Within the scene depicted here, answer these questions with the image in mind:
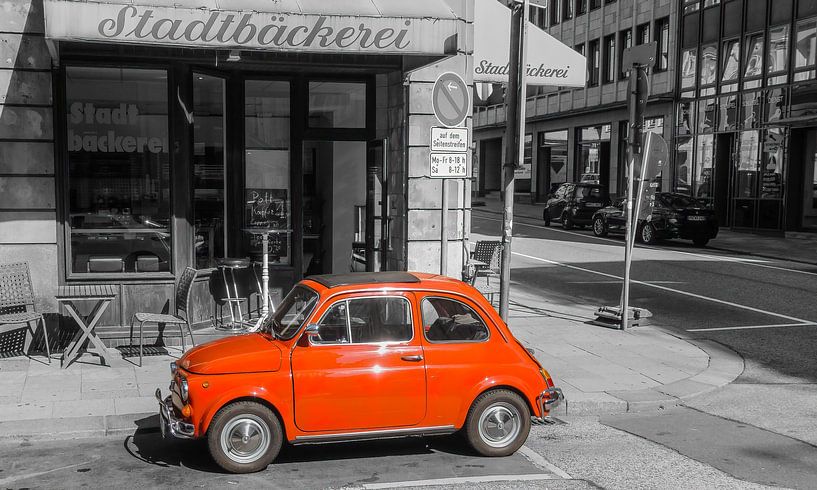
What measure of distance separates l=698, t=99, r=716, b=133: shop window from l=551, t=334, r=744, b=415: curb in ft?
81.1

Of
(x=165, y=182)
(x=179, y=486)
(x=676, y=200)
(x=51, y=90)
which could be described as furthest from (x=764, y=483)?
(x=676, y=200)

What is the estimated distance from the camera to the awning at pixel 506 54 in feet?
49.1

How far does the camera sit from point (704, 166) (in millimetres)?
33656

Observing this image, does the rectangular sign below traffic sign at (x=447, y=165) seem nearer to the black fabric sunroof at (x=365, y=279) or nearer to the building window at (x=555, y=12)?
the black fabric sunroof at (x=365, y=279)

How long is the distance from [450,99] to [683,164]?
28.5 metres

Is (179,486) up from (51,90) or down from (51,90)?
down

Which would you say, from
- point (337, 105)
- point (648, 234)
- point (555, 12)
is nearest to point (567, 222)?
point (648, 234)

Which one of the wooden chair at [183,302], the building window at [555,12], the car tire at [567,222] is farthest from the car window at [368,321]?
the building window at [555,12]

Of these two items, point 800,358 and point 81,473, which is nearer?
point 81,473

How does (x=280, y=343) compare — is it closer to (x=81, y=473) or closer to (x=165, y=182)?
(x=81, y=473)

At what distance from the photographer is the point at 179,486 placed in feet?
19.7

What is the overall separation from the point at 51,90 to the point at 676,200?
71.5 ft

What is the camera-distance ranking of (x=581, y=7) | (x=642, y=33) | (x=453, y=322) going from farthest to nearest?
1. (x=581, y=7)
2. (x=642, y=33)
3. (x=453, y=322)

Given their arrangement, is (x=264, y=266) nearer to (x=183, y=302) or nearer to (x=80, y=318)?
(x=183, y=302)
